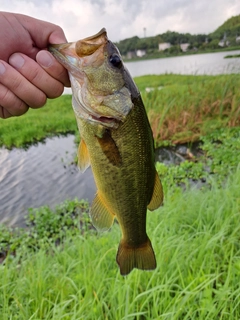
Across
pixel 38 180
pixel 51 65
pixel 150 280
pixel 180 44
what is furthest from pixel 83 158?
pixel 180 44

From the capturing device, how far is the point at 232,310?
2.29m

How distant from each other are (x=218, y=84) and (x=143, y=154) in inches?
379

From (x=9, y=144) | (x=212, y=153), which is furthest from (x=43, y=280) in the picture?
(x=9, y=144)

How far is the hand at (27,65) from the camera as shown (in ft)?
4.99

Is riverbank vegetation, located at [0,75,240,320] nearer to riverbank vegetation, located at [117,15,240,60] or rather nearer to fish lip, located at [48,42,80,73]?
fish lip, located at [48,42,80,73]

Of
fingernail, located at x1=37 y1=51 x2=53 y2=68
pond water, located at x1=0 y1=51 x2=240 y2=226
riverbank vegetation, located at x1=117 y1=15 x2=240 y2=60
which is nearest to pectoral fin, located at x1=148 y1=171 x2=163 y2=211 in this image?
fingernail, located at x1=37 y1=51 x2=53 y2=68

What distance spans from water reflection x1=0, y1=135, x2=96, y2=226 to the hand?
428cm

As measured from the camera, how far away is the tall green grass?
2391 mm

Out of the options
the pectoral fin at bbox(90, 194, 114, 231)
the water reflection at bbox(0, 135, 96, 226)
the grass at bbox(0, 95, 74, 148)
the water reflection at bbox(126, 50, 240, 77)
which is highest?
the pectoral fin at bbox(90, 194, 114, 231)

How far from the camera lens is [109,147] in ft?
4.68

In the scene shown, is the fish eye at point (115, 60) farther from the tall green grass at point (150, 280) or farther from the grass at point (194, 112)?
the grass at point (194, 112)

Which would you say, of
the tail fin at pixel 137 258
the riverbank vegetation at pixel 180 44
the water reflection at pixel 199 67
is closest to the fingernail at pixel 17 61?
the tail fin at pixel 137 258

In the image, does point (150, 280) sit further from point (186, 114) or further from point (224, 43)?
point (224, 43)

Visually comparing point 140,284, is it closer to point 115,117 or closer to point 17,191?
point 115,117
